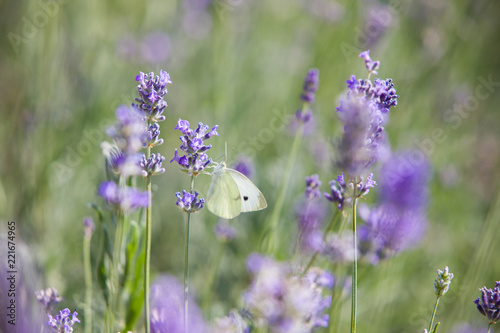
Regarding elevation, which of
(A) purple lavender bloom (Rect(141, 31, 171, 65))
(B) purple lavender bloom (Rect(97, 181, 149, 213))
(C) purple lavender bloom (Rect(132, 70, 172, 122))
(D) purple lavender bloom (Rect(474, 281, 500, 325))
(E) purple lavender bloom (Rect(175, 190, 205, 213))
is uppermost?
(A) purple lavender bloom (Rect(141, 31, 171, 65))

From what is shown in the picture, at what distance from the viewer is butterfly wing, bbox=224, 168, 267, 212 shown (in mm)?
1475

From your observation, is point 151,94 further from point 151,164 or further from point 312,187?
point 312,187

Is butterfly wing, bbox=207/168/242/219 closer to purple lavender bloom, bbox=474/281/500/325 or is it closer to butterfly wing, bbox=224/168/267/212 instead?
butterfly wing, bbox=224/168/267/212

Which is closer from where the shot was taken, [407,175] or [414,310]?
[407,175]

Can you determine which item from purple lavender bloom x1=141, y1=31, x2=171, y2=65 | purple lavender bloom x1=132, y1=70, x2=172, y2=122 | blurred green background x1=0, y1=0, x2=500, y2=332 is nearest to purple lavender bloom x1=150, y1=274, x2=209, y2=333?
purple lavender bloom x1=132, y1=70, x2=172, y2=122

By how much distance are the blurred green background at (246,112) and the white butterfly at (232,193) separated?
0.56 metres

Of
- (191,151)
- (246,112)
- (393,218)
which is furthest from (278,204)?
(246,112)

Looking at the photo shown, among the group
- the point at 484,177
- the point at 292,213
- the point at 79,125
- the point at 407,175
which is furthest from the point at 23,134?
the point at 484,177

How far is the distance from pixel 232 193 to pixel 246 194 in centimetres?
5

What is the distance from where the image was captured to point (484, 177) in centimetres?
366

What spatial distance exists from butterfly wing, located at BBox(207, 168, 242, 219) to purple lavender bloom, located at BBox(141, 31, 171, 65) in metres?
2.09

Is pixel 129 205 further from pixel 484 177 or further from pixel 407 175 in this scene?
pixel 484 177

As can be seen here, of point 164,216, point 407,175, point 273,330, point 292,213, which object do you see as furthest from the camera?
point 164,216

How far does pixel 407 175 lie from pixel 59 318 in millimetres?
1244
